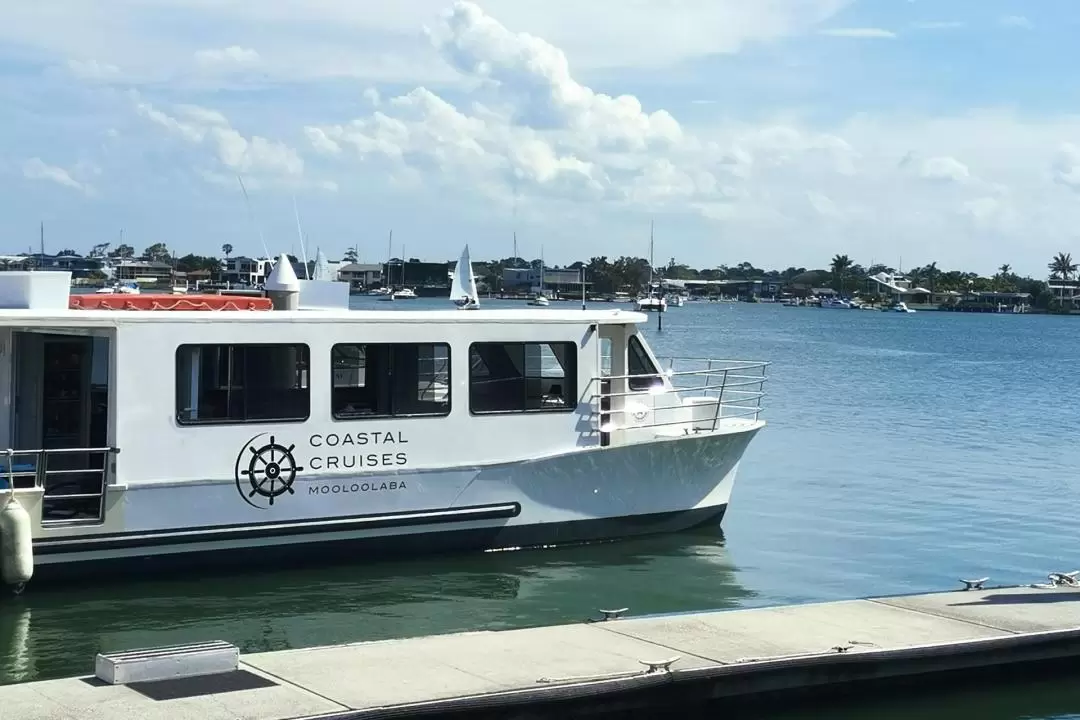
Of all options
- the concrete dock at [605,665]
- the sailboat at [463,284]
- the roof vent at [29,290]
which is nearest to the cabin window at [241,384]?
the roof vent at [29,290]

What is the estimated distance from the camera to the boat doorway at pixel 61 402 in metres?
13.8

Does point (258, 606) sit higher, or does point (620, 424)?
point (620, 424)

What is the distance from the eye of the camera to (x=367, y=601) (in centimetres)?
1372

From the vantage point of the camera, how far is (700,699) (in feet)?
32.5

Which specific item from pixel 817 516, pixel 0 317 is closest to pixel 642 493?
pixel 817 516

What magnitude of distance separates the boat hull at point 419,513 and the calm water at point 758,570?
236 mm

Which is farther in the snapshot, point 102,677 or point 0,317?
point 0,317

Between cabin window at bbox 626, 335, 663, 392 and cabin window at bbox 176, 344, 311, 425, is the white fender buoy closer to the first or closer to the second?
cabin window at bbox 176, 344, 311, 425

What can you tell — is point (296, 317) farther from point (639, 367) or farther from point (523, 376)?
point (639, 367)

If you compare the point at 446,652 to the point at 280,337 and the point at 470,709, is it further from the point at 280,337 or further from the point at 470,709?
the point at 280,337

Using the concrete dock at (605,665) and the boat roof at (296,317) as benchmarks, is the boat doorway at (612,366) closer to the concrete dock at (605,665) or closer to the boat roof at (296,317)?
the boat roof at (296,317)

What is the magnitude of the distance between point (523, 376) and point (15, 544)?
18.3 ft

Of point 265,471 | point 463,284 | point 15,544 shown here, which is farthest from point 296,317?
point 463,284

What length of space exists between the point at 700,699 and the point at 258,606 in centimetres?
524
